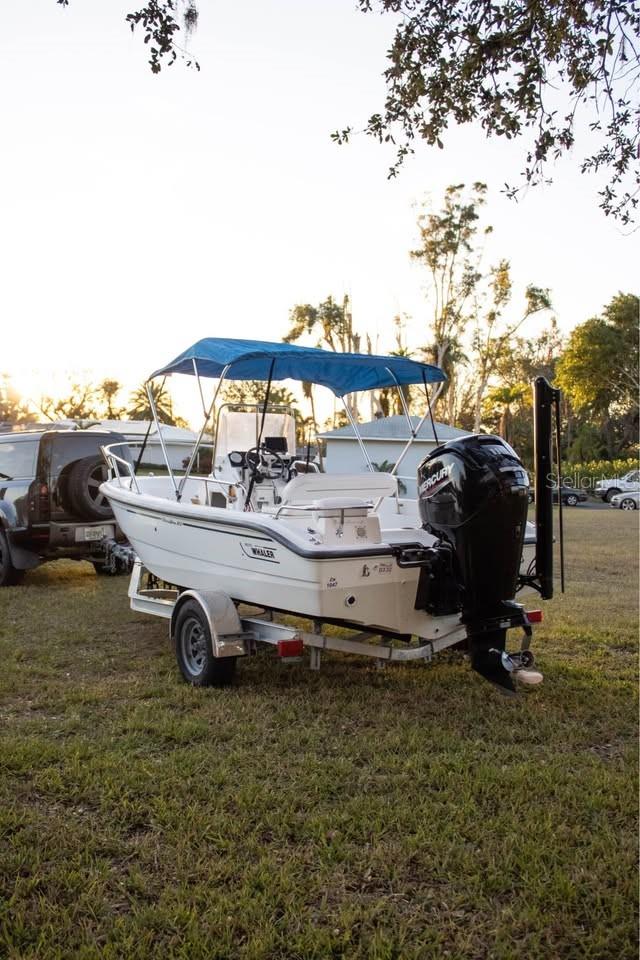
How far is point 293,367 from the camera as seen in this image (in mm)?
7551

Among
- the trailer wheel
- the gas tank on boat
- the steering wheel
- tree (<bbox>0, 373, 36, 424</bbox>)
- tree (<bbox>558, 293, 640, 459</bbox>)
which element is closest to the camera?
the gas tank on boat

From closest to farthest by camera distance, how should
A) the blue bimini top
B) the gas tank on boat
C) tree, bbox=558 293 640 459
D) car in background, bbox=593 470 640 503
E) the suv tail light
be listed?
1. the gas tank on boat
2. the blue bimini top
3. the suv tail light
4. car in background, bbox=593 470 640 503
5. tree, bbox=558 293 640 459

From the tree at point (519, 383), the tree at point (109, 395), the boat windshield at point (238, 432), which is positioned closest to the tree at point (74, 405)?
the tree at point (109, 395)

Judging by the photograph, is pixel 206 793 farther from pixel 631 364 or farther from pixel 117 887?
pixel 631 364

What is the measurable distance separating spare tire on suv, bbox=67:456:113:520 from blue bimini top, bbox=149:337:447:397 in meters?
2.75

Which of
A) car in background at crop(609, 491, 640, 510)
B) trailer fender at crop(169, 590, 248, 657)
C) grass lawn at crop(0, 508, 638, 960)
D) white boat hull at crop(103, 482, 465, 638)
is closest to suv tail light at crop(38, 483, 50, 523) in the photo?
grass lawn at crop(0, 508, 638, 960)

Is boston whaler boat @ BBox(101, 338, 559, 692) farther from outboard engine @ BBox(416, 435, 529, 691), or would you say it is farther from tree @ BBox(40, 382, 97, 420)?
tree @ BBox(40, 382, 97, 420)

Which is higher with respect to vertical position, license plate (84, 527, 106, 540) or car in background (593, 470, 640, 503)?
license plate (84, 527, 106, 540)

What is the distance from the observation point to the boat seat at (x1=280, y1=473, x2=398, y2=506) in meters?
6.36

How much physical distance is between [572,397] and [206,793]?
46.3 m

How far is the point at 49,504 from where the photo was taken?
31.6 feet

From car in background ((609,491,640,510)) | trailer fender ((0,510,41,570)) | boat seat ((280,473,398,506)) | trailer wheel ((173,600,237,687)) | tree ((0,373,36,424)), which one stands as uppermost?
tree ((0,373,36,424))

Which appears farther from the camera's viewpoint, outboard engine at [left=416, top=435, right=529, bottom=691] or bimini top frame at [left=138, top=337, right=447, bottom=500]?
bimini top frame at [left=138, top=337, right=447, bottom=500]

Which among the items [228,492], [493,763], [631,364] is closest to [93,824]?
[493,763]
